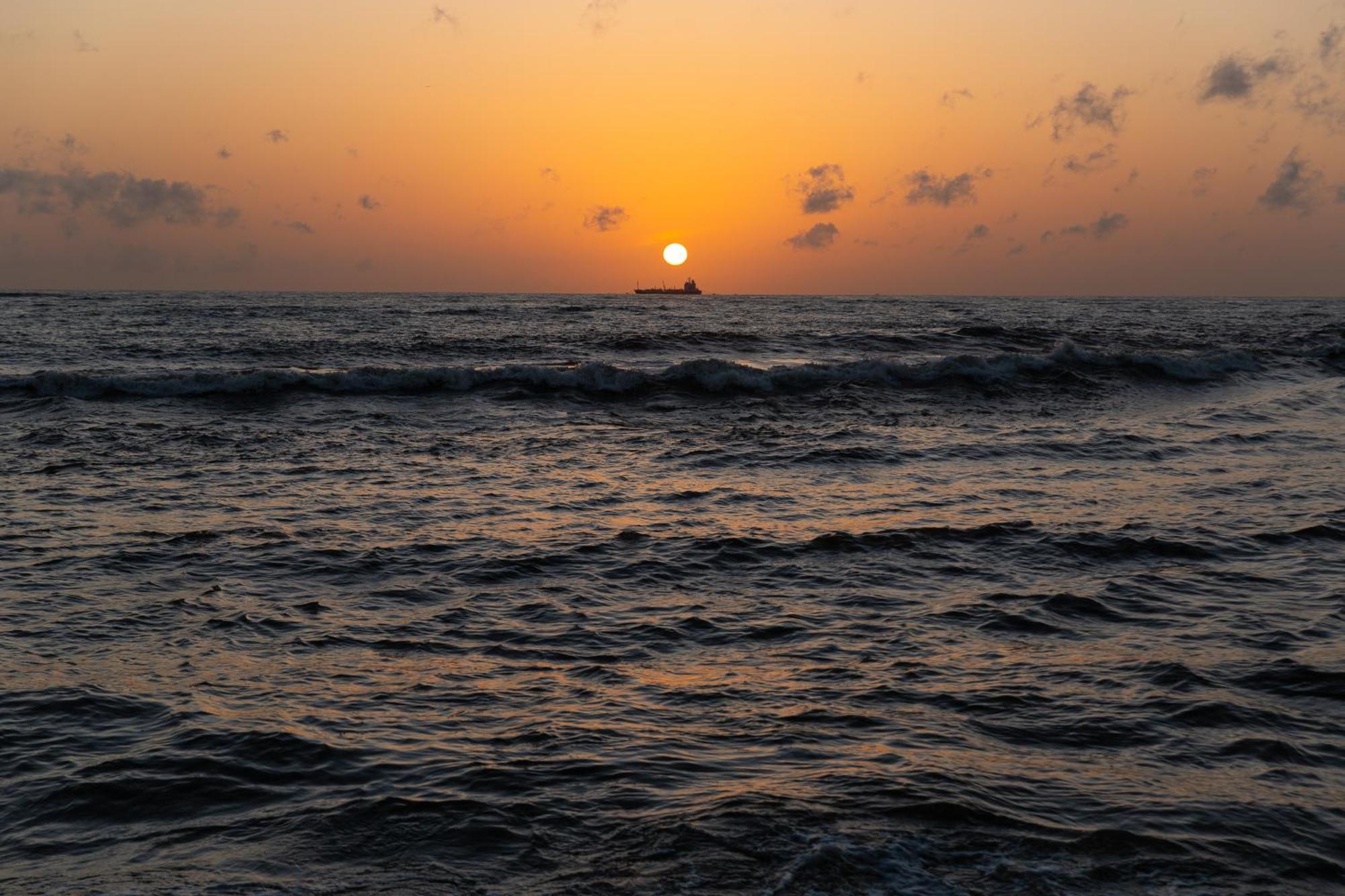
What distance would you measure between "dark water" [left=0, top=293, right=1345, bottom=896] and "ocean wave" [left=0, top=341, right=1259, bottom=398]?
14.8ft

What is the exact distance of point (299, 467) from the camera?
17.6m

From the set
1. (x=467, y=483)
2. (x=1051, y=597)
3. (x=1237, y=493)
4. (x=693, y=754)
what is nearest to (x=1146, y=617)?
(x=1051, y=597)

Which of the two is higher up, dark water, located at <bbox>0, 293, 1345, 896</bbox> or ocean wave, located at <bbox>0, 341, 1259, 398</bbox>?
ocean wave, located at <bbox>0, 341, 1259, 398</bbox>

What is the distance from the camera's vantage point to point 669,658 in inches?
350

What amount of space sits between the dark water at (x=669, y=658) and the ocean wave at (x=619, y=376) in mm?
4509

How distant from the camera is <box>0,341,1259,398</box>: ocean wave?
89.0 ft

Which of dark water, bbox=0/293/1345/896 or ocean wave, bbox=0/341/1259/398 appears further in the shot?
ocean wave, bbox=0/341/1259/398

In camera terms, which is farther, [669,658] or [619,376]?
[619,376]

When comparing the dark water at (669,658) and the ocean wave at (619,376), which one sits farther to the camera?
the ocean wave at (619,376)

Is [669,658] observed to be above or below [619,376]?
below

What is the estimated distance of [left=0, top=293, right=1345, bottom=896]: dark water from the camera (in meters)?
5.75

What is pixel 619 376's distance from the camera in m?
29.8

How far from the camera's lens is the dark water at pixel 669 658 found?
226 inches

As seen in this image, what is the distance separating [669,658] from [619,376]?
21.3 meters
